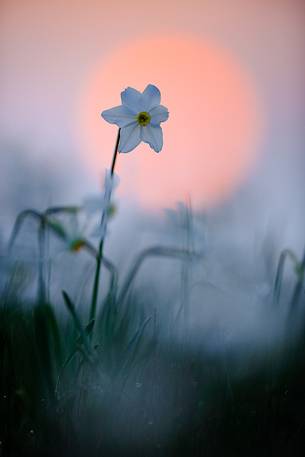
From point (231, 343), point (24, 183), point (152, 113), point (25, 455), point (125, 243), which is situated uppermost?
point (152, 113)

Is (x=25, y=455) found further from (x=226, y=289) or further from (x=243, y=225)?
(x=243, y=225)

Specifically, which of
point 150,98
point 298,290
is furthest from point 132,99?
point 298,290

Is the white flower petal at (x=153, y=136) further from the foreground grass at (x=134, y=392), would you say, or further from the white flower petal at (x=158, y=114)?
the foreground grass at (x=134, y=392)

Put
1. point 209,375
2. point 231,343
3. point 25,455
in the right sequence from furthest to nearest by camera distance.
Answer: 1. point 231,343
2. point 209,375
3. point 25,455

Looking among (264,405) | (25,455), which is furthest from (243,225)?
(25,455)

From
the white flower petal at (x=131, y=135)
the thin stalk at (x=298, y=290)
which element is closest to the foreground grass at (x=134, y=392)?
the thin stalk at (x=298, y=290)
